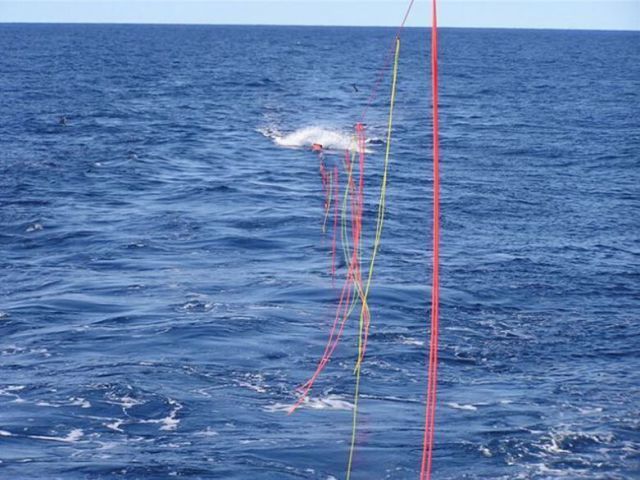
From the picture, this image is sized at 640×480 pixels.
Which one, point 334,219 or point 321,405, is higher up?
point 334,219

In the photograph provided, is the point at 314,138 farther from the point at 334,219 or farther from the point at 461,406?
the point at 461,406

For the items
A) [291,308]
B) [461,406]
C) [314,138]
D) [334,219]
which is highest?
[314,138]

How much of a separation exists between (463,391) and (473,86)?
89471 millimetres

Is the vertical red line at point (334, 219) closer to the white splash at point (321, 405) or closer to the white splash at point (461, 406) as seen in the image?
the white splash at point (321, 405)

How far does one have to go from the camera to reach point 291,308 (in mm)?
28938

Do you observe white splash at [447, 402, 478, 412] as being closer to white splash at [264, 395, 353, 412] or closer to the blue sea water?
the blue sea water

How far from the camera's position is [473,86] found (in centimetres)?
10981

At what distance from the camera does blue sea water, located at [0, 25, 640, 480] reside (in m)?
20.4

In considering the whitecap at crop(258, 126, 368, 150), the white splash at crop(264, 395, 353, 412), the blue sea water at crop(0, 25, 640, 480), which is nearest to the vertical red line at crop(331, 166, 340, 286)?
the blue sea water at crop(0, 25, 640, 480)

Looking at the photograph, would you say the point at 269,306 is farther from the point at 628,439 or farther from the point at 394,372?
the point at 628,439

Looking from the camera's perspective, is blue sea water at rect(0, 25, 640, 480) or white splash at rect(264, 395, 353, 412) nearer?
blue sea water at rect(0, 25, 640, 480)

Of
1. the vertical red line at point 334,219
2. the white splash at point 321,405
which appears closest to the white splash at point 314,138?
the vertical red line at point 334,219

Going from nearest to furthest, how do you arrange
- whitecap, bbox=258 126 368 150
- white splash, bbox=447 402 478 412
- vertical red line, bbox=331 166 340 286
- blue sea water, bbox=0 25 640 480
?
1. blue sea water, bbox=0 25 640 480
2. white splash, bbox=447 402 478 412
3. vertical red line, bbox=331 166 340 286
4. whitecap, bbox=258 126 368 150

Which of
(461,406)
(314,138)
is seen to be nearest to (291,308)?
(461,406)
